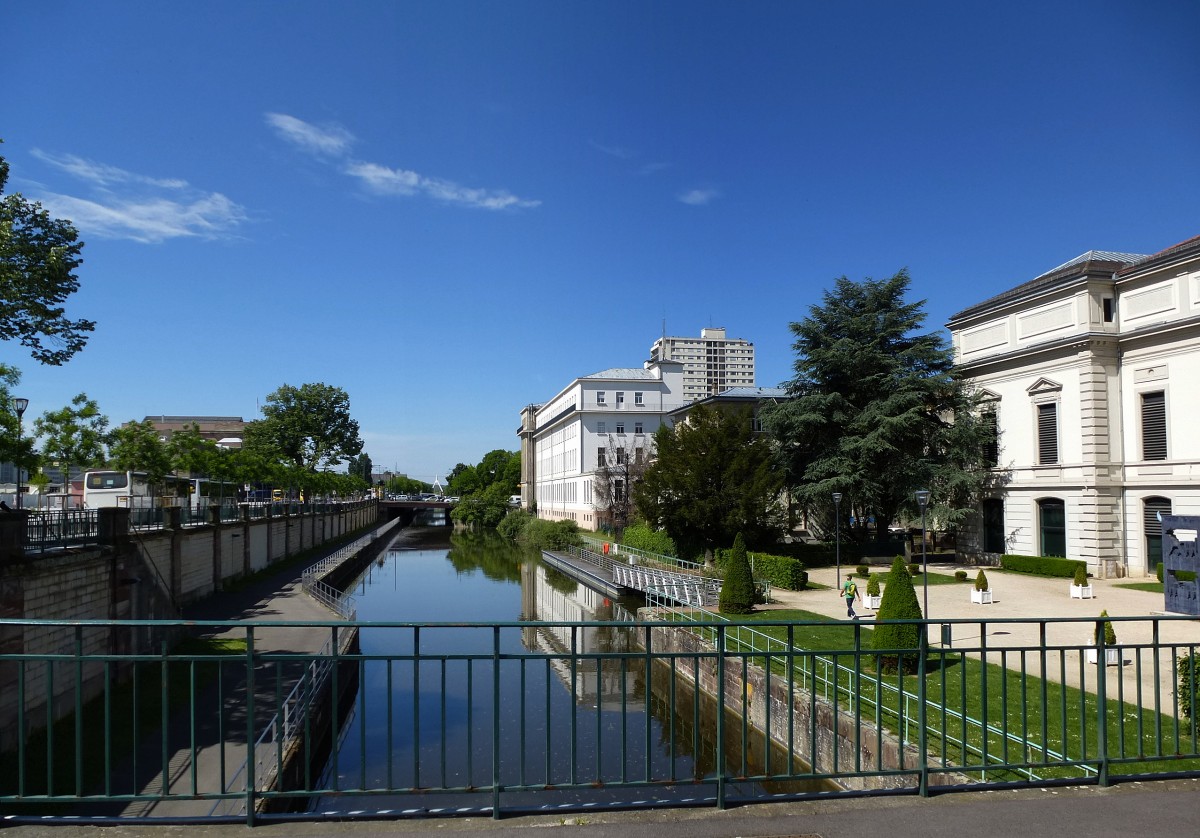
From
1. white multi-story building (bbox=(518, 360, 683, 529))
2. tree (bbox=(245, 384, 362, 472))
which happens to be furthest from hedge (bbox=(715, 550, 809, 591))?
tree (bbox=(245, 384, 362, 472))

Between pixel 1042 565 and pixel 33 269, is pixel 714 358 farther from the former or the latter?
pixel 33 269

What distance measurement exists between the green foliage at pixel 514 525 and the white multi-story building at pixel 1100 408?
143 ft

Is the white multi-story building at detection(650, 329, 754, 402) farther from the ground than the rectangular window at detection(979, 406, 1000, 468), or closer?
farther from the ground

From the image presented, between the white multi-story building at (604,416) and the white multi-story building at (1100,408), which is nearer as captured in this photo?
the white multi-story building at (1100,408)

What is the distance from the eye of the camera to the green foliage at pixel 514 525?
70562 mm

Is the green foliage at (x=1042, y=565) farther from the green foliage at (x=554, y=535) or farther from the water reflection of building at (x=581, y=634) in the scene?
the green foliage at (x=554, y=535)

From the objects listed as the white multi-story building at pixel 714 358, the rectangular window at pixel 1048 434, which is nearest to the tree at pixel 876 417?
the rectangular window at pixel 1048 434

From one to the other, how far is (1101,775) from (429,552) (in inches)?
2531

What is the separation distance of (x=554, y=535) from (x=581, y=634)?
40.4 m

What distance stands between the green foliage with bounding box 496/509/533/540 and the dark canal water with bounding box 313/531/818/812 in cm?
3403

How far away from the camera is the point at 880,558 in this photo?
35.4 meters

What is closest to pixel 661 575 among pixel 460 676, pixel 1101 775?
pixel 460 676

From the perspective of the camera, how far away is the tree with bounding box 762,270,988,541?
34.1m

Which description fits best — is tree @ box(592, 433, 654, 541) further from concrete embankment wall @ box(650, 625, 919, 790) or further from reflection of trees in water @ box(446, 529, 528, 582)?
concrete embankment wall @ box(650, 625, 919, 790)
